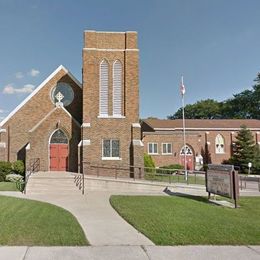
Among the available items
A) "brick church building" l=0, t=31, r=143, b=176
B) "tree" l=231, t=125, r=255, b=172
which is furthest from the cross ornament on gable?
"tree" l=231, t=125, r=255, b=172

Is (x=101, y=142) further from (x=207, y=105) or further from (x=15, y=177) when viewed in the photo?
(x=207, y=105)

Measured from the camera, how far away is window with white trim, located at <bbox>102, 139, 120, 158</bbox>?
2445 cm

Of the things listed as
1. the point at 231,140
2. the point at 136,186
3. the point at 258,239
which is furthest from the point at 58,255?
the point at 231,140

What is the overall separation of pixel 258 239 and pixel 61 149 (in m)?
19.5

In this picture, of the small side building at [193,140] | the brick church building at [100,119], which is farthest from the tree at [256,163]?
the brick church building at [100,119]

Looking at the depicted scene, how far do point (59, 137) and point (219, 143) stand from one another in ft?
91.1

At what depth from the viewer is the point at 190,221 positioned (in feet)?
32.5

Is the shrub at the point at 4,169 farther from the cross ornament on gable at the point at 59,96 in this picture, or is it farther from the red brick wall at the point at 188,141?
the red brick wall at the point at 188,141

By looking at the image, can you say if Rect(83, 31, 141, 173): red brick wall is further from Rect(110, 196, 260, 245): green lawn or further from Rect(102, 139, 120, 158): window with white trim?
Rect(110, 196, 260, 245): green lawn

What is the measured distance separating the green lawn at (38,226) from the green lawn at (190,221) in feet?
6.33

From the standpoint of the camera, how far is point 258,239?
798 cm

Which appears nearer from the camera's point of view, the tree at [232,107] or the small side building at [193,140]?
the small side building at [193,140]

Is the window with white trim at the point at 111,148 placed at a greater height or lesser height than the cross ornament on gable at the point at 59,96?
lesser

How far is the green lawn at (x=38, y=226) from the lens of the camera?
7539 mm
